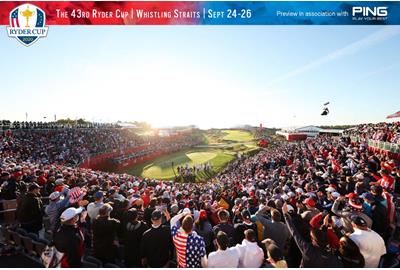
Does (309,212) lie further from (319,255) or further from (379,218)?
(379,218)

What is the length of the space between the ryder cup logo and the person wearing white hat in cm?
791

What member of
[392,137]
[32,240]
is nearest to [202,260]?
[32,240]

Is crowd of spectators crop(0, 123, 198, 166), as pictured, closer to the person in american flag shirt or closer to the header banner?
the header banner

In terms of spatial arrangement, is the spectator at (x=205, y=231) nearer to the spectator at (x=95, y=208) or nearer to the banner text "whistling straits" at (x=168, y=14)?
the spectator at (x=95, y=208)

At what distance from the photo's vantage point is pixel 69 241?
463cm

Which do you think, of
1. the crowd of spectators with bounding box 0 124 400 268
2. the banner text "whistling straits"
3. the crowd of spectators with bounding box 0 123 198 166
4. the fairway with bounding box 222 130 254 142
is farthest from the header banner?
the fairway with bounding box 222 130 254 142

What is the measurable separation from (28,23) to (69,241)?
897cm

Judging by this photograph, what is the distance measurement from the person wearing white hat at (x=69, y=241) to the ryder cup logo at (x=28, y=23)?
7908 mm

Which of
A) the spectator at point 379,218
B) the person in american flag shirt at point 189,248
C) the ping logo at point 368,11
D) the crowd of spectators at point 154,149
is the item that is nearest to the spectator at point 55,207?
the person in american flag shirt at point 189,248

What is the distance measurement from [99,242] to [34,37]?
27.4 feet

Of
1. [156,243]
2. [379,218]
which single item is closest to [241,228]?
[156,243]

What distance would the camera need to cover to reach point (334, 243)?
4895mm

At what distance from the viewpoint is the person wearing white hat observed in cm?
457

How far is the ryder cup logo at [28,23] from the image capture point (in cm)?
979
